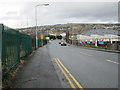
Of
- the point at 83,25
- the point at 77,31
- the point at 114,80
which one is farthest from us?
the point at 83,25

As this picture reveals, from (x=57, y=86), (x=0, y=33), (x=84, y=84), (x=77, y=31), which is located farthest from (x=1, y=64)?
(x=77, y=31)

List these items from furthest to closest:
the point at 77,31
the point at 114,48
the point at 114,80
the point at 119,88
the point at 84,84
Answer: the point at 77,31, the point at 114,48, the point at 114,80, the point at 84,84, the point at 119,88

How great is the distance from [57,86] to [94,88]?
1307mm

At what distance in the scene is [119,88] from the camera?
5488 mm

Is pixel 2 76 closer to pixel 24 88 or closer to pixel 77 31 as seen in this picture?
pixel 24 88

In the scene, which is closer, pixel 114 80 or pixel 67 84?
pixel 67 84

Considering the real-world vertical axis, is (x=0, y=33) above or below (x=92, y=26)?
below

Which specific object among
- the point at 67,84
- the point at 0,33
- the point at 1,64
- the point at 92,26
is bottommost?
the point at 67,84

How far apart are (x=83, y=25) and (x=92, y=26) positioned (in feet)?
28.3

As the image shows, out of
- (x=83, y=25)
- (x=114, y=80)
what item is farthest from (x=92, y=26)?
(x=114, y=80)

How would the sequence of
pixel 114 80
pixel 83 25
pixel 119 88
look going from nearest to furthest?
pixel 119 88 → pixel 114 80 → pixel 83 25

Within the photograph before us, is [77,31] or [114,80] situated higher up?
[77,31]

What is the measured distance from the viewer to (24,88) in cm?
550

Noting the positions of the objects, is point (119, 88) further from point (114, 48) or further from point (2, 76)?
point (114, 48)
